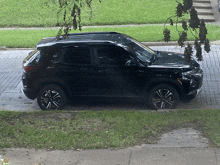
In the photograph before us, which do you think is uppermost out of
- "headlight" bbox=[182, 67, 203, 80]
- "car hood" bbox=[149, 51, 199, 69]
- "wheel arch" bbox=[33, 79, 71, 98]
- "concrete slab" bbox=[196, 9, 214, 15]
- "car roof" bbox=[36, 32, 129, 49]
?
"concrete slab" bbox=[196, 9, 214, 15]

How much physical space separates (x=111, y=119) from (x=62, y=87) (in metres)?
1.65

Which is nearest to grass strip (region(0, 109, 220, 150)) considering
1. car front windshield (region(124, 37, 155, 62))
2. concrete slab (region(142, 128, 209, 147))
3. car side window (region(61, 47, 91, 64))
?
concrete slab (region(142, 128, 209, 147))

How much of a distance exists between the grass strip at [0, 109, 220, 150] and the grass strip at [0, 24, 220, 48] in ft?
24.9

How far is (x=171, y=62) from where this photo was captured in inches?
344

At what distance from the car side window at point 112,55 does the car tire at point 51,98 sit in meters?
1.25

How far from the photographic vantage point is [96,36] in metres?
9.21

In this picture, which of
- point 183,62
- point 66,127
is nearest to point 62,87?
point 66,127

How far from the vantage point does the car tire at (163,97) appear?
27.7 ft

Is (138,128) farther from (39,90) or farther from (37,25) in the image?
(37,25)

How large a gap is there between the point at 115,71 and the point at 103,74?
296 mm

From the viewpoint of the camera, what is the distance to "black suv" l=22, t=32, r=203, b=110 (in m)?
8.48

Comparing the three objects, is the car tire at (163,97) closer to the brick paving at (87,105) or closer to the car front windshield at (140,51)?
the brick paving at (87,105)

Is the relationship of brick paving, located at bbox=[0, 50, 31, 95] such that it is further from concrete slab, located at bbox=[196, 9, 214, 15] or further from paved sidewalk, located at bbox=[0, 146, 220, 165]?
concrete slab, located at bbox=[196, 9, 214, 15]

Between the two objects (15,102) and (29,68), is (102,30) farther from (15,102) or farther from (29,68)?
(29,68)
